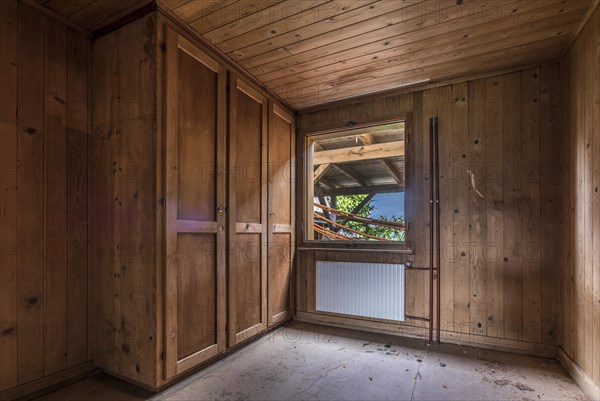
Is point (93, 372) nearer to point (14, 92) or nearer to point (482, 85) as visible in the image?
point (14, 92)

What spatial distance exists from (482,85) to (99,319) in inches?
140

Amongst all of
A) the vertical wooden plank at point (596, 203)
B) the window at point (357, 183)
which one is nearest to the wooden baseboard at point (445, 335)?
the vertical wooden plank at point (596, 203)

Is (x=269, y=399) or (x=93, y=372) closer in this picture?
(x=269, y=399)

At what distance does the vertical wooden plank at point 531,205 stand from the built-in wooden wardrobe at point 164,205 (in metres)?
2.33

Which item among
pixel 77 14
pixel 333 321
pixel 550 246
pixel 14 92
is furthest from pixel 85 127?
pixel 550 246

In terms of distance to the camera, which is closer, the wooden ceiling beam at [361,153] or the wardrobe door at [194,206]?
the wardrobe door at [194,206]

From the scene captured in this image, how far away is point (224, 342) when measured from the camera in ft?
7.89

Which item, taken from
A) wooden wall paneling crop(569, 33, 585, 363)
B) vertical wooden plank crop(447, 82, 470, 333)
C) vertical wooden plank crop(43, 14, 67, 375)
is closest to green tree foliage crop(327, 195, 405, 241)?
vertical wooden plank crop(447, 82, 470, 333)

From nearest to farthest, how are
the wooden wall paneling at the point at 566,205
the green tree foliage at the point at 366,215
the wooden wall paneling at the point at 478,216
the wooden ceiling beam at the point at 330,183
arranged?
the wooden wall paneling at the point at 566,205 → the wooden wall paneling at the point at 478,216 → the green tree foliage at the point at 366,215 → the wooden ceiling beam at the point at 330,183

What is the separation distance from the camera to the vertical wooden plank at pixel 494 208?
263 centimetres

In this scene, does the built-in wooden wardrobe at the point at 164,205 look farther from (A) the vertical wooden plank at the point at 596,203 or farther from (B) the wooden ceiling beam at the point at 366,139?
(A) the vertical wooden plank at the point at 596,203

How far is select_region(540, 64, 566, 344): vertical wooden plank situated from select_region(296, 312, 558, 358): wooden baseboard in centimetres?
10

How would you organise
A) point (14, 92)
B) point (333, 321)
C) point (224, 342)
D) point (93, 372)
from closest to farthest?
point (14, 92) < point (93, 372) < point (224, 342) < point (333, 321)

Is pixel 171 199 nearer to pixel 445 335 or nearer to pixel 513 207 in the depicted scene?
pixel 445 335
